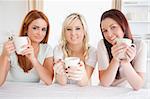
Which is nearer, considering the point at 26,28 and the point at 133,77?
the point at 133,77

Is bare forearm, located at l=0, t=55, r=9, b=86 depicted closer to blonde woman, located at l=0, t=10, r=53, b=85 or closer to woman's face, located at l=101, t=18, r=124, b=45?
blonde woman, located at l=0, t=10, r=53, b=85

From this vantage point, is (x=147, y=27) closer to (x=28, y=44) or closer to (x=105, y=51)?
(x=105, y=51)

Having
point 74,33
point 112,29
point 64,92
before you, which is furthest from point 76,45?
point 64,92

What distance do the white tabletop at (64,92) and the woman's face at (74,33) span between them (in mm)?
289

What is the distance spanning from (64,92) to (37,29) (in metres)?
0.46

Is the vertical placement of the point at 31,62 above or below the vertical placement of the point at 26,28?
below

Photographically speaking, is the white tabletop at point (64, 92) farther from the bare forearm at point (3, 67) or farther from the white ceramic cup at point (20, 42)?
the white ceramic cup at point (20, 42)

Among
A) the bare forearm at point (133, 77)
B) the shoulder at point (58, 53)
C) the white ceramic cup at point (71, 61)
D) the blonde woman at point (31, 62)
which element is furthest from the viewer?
the shoulder at point (58, 53)

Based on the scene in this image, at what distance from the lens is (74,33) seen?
136cm

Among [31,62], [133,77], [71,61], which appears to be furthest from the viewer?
[31,62]

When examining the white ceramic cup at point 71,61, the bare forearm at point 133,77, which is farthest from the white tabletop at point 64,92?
the white ceramic cup at point 71,61

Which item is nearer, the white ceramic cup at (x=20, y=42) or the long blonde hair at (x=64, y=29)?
the white ceramic cup at (x=20, y=42)

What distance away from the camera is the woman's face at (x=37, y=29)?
1.39 meters

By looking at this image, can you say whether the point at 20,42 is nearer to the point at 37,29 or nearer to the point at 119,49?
the point at 37,29
